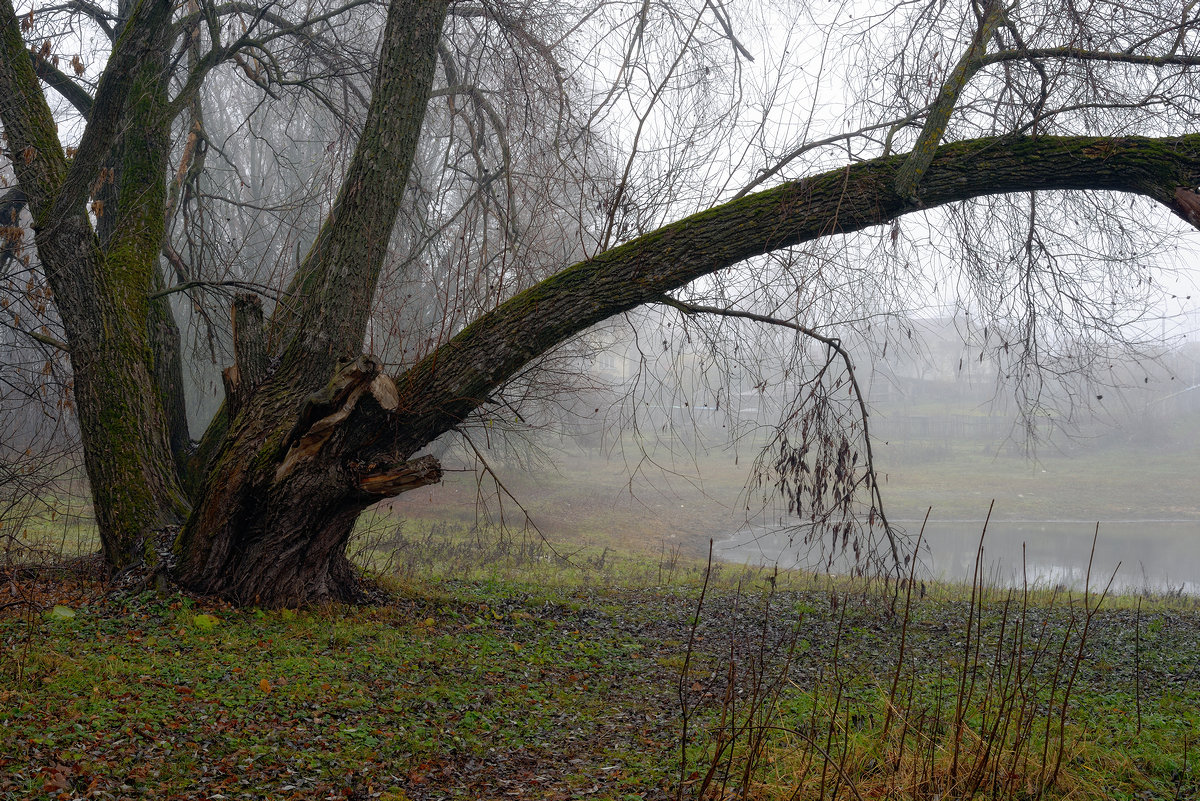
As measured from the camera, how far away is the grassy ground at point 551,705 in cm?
310

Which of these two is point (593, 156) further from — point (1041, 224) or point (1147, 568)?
point (1147, 568)

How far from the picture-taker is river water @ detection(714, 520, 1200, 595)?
1705 cm

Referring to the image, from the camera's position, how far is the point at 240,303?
219 inches

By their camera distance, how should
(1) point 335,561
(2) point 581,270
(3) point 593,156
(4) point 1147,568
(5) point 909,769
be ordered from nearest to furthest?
(5) point 909,769 < (2) point 581,270 < (1) point 335,561 < (3) point 593,156 < (4) point 1147,568

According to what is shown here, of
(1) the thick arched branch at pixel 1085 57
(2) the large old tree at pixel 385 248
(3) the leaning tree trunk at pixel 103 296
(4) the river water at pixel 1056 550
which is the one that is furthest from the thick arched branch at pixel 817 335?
(4) the river water at pixel 1056 550

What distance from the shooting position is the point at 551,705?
4535 millimetres

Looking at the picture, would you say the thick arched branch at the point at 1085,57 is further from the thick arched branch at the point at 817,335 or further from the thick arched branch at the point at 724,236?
the thick arched branch at the point at 817,335

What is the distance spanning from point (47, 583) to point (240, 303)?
259cm

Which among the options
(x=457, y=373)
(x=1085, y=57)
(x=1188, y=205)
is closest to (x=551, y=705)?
(x=457, y=373)

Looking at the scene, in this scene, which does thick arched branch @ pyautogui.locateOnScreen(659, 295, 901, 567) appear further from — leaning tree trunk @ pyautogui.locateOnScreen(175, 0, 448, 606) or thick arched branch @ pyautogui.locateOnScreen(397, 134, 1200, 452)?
leaning tree trunk @ pyautogui.locateOnScreen(175, 0, 448, 606)

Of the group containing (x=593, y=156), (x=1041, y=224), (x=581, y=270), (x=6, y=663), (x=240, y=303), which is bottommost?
(x=6, y=663)

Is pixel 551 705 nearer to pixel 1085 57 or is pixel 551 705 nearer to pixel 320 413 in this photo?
pixel 320 413

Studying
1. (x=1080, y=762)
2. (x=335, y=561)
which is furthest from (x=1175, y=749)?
(x=335, y=561)

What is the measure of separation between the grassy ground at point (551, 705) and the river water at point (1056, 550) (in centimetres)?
1027
